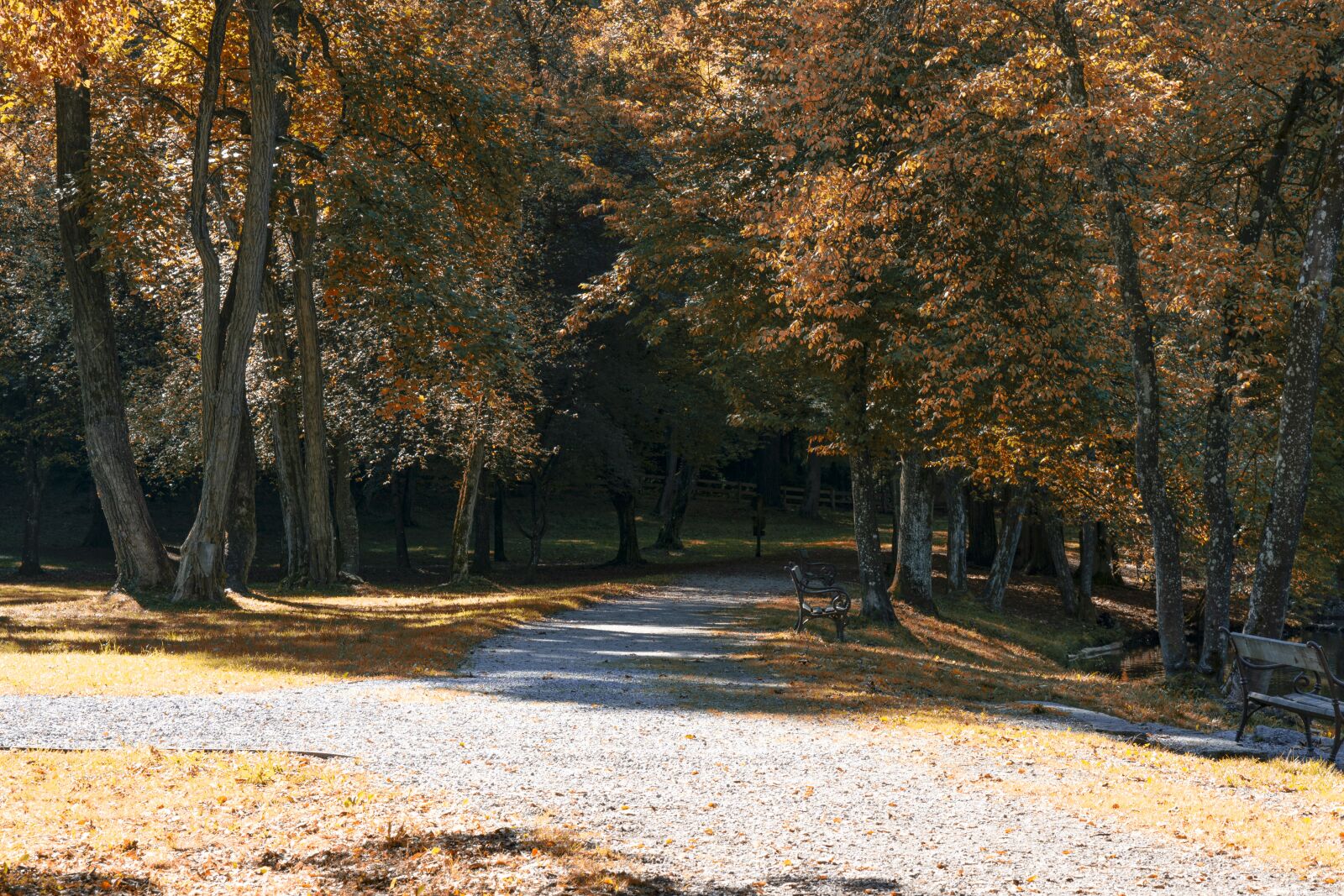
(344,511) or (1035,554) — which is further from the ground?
(344,511)

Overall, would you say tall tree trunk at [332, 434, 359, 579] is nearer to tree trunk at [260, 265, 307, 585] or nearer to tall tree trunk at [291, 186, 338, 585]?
tree trunk at [260, 265, 307, 585]

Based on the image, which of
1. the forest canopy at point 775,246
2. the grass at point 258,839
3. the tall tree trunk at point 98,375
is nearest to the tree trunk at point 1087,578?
the forest canopy at point 775,246

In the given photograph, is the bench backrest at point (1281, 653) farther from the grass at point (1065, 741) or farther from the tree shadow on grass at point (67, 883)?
the tree shadow on grass at point (67, 883)

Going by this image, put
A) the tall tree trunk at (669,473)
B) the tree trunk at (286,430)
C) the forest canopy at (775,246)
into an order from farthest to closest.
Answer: the tall tree trunk at (669,473), the tree trunk at (286,430), the forest canopy at (775,246)

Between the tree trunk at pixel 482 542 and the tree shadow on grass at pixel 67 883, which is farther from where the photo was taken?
the tree trunk at pixel 482 542

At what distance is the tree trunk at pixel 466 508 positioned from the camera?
26344 millimetres

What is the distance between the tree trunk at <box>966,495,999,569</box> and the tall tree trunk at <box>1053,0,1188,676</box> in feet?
81.3

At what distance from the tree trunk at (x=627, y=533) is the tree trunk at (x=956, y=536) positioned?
10.1m

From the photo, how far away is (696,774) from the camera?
7.41 meters

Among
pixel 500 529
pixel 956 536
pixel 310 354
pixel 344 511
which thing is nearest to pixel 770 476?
pixel 500 529

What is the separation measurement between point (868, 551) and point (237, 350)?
10044 millimetres

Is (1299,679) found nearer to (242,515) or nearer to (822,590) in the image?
(822,590)

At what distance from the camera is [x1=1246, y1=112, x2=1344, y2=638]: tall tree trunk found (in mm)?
11609

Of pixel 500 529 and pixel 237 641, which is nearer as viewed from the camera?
pixel 237 641
